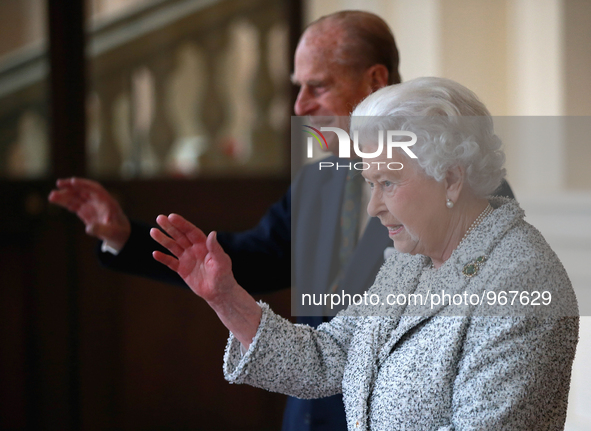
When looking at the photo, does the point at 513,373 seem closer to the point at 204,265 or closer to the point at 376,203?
the point at 376,203

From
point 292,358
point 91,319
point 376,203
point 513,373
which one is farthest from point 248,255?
point 91,319

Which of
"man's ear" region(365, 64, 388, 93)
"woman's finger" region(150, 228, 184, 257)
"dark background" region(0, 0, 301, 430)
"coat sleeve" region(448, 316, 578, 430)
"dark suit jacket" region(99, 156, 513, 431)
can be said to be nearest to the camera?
"coat sleeve" region(448, 316, 578, 430)

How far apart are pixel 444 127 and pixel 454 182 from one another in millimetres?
81

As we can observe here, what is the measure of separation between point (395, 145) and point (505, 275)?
232 mm

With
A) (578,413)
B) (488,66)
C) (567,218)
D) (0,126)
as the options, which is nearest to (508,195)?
(567,218)

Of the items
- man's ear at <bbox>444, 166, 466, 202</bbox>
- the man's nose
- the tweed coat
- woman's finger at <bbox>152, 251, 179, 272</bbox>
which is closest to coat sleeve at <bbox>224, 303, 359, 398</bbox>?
the tweed coat

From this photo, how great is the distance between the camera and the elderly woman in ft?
2.79

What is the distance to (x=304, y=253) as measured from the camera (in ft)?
4.06

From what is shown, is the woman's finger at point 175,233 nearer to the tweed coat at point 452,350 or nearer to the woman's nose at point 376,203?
the tweed coat at point 452,350

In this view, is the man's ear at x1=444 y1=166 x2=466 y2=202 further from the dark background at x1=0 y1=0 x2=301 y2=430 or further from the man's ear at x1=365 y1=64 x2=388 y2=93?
the dark background at x1=0 y1=0 x2=301 y2=430

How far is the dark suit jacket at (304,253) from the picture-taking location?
1107 millimetres

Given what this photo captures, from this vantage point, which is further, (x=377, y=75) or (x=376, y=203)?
(x=377, y=75)

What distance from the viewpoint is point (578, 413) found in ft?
4.78

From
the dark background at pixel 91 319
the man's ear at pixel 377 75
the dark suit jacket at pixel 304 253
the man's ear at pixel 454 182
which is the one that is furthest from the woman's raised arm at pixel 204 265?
the dark background at pixel 91 319
